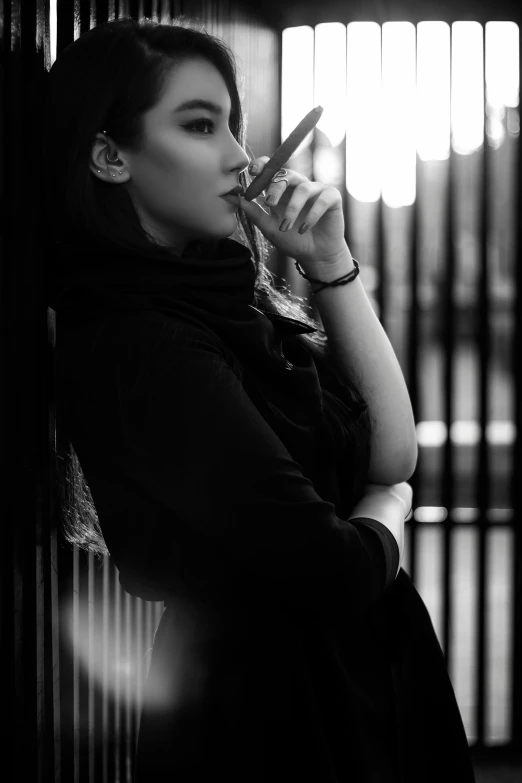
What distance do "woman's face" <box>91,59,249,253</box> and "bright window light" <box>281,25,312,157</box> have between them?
124cm

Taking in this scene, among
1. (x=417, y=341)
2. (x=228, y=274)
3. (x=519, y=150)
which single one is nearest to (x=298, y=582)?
(x=228, y=274)

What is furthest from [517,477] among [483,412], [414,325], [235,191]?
[235,191]

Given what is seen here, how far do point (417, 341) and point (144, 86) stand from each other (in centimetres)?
158

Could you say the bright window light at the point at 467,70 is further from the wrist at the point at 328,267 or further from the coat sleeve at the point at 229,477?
the coat sleeve at the point at 229,477

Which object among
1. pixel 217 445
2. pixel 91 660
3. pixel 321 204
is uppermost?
pixel 321 204

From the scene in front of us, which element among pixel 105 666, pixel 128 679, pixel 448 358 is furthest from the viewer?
pixel 448 358

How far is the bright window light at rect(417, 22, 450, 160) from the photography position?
2.27 meters

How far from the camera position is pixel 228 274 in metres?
1.02

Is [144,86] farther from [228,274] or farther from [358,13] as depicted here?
[358,13]

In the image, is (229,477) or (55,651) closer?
(229,477)

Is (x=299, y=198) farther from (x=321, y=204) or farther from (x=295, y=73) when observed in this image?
(x=295, y=73)

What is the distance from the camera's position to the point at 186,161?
1014mm

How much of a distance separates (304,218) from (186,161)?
20 centimetres

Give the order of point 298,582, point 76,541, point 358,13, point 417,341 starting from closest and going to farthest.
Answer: point 298,582 < point 76,541 < point 358,13 < point 417,341
